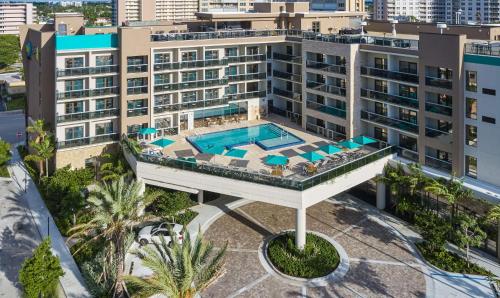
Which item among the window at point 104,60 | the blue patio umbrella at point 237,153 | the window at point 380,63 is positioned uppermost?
the window at point 104,60

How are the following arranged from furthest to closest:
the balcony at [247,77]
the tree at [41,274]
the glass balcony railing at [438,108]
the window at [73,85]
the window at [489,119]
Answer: the balcony at [247,77] < the window at [73,85] < the glass balcony railing at [438,108] < the window at [489,119] < the tree at [41,274]

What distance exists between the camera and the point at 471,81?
3253cm

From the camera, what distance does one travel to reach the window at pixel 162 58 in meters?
44.2

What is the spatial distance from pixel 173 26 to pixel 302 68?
15611 millimetres

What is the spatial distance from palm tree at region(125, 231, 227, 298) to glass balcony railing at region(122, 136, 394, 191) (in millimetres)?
10532

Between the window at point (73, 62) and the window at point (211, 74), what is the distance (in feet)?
39.6

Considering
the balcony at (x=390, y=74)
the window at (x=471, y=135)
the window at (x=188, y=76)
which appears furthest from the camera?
the window at (x=188, y=76)

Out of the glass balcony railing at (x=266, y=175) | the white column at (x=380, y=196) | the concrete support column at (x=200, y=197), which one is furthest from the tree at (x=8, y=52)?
the white column at (x=380, y=196)

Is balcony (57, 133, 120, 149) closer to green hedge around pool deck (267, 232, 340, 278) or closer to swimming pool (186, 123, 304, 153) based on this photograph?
swimming pool (186, 123, 304, 153)

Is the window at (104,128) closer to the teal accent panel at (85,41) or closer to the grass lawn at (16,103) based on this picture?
the teal accent panel at (85,41)

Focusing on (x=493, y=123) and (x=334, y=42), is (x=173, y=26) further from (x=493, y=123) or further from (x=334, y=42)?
(x=493, y=123)

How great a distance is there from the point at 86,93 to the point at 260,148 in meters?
16.0

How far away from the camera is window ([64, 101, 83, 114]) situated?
1619 inches

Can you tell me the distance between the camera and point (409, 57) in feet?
122
